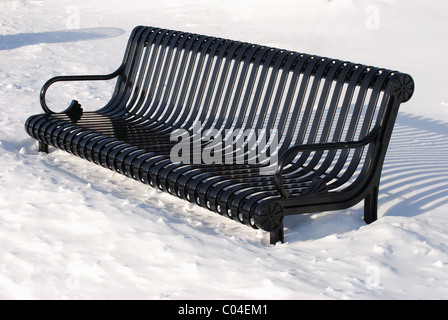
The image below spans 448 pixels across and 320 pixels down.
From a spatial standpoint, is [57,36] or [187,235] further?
[57,36]

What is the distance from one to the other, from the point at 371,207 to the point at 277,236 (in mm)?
730

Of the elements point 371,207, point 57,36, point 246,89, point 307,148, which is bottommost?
point 371,207

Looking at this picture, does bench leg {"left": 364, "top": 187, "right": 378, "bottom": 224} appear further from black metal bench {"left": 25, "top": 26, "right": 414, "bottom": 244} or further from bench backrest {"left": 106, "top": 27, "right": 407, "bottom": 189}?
bench backrest {"left": 106, "top": 27, "right": 407, "bottom": 189}

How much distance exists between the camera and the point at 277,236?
5566 mm

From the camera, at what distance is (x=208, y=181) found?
5.77 metres

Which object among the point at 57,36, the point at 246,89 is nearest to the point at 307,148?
the point at 246,89

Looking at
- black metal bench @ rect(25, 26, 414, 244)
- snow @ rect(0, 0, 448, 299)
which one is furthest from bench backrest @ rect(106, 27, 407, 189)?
snow @ rect(0, 0, 448, 299)

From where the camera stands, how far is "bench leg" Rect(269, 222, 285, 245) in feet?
18.1

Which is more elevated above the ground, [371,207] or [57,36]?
[57,36]

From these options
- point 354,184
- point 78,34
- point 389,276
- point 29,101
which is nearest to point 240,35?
point 78,34

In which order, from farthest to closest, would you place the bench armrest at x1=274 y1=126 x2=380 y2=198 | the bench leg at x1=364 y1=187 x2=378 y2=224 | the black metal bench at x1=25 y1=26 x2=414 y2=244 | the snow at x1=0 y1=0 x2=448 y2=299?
the bench leg at x1=364 y1=187 x2=378 y2=224, the black metal bench at x1=25 y1=26 x2=414 y2=244, the bench armrest at x1=274 y1=126 x2=380 y2=198, the snow at x1=0 y1=0 x2=448 y2=299

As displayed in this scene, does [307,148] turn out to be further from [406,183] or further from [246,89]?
[406,183]
